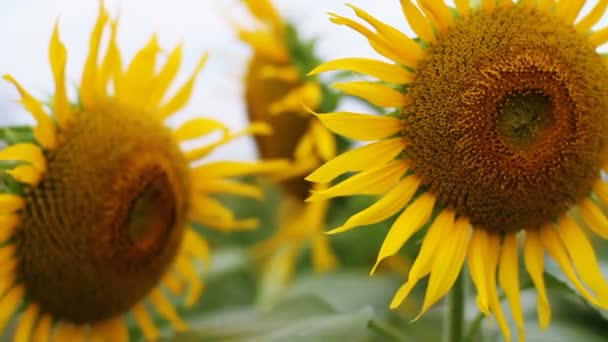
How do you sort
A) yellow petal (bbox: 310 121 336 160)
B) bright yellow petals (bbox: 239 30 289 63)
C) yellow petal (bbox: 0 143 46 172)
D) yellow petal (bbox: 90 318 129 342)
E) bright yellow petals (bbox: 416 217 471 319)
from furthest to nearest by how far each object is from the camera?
bright yellow petals (bbox: 239 30 289 63), yellow petal (bbox: 310 121 336 160), yellow petal (bbox: 90 318 129 342), yellow petal (bbox: 0 143 46 172), bright yellow petals (bbox: 416 217 471 319)

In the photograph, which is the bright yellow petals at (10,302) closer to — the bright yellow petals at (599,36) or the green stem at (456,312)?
the green stem at (456,312)

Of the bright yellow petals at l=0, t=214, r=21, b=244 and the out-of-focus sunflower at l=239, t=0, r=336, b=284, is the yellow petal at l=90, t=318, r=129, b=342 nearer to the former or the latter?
the bright yellow petals at l=0, t=214, r=21, b=244

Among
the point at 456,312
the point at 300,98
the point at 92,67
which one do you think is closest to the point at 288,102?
the point at 300,98

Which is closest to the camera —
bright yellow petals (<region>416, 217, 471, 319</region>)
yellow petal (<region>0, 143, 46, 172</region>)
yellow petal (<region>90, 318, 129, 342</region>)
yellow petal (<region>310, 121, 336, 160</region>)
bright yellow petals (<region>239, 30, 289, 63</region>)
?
bright yellow petals (<region>416, 217, 471, 319</region>)

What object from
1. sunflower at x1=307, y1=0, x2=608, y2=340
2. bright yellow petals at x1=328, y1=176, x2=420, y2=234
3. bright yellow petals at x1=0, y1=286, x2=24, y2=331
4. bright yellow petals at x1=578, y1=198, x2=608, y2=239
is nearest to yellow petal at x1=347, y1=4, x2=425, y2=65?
sunflower at x1=307, y1=0, x2=608, y2=340

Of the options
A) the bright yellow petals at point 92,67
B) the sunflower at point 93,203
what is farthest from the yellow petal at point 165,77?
the bright yellow petals at point 92,67

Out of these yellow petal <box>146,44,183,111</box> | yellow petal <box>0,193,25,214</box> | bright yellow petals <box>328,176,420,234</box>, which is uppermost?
yellow petal <box>146,44,183,111</box>

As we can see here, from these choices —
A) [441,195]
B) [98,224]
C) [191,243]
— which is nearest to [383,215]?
[441,195]

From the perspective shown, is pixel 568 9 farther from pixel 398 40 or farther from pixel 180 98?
pixel 180 98
